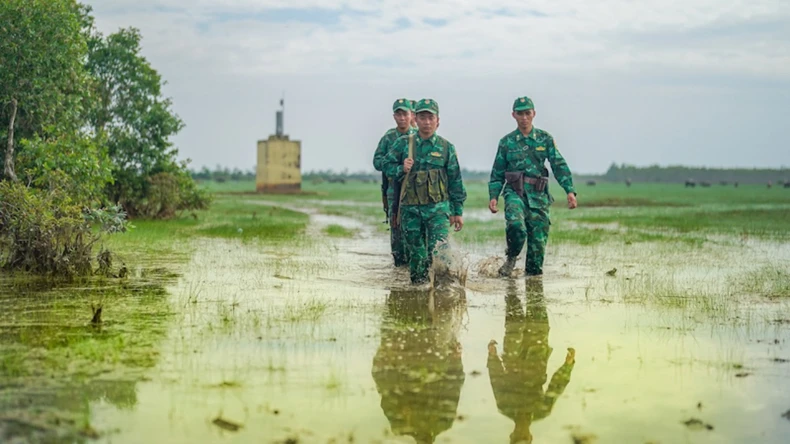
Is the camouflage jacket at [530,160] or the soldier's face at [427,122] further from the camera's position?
the camouflage jacket at [530,160]

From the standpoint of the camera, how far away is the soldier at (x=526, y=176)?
10969 mm

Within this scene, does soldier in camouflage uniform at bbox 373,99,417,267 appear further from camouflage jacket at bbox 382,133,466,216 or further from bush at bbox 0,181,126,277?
bush at bbox 0,181,126,277

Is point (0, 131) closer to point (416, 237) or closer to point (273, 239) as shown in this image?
point (273, 239)

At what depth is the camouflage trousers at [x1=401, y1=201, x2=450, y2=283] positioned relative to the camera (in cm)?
972

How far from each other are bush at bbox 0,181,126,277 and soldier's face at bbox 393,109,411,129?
154 inches

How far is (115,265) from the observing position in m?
11.6

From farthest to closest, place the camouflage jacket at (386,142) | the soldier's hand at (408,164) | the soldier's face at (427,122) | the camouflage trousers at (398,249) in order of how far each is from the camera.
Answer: the camouflage trousers at (398,249) → the camouflage jacket at (386,142) → the soldier's face at (427,122) → the soldier's hand at (408,164)

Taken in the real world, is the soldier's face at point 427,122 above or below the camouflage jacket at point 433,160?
above

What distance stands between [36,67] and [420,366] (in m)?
10.6

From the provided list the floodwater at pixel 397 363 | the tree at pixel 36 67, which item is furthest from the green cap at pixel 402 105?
the tree at pixel 36 67

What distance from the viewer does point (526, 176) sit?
11.0 meters

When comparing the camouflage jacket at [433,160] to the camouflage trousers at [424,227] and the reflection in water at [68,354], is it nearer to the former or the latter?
the camouflage trousers at [424,227]

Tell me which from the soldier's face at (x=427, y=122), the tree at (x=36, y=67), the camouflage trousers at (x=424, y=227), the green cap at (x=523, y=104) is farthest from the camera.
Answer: the tree at (x=36, y=67)

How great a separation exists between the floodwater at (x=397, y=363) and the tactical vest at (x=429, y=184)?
1.02m
